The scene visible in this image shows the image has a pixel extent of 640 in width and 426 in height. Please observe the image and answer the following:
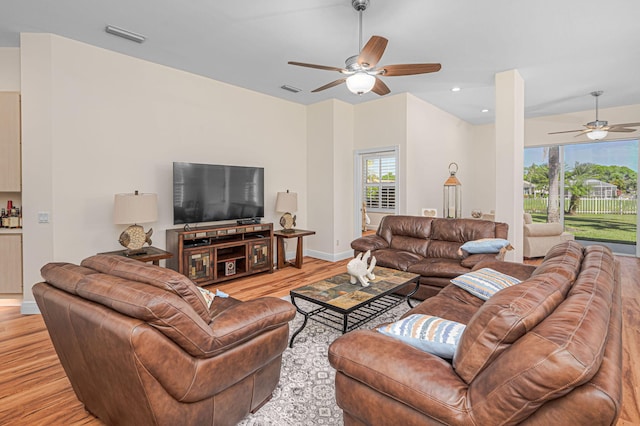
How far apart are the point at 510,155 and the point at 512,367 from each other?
4.12 m

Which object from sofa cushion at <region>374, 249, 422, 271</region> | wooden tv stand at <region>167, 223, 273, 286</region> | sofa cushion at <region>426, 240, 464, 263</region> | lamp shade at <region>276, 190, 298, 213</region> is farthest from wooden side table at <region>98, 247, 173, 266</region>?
sofa cushion at <region>426, 240, 464, 263</region>

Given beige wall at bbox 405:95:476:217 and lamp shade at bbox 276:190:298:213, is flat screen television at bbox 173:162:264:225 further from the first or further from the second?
beige wall at bbox 405:95:476:217

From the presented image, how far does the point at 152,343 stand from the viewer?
4.04 ft

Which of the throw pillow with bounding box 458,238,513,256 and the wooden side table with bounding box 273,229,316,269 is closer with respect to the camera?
the throw pillow with bounding box 458,238,513,256

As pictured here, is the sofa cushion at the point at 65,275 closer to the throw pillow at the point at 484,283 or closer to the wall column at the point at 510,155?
the throw pillow at the point at 484,283

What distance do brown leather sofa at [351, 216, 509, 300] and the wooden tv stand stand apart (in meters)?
1.51

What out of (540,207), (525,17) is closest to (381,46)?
(525,17)

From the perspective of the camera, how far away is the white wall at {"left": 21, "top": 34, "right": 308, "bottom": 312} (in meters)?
3.41

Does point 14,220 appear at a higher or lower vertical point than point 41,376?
higher

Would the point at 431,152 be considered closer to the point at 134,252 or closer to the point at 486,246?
the point at 486,246

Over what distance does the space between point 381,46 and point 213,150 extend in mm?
3156

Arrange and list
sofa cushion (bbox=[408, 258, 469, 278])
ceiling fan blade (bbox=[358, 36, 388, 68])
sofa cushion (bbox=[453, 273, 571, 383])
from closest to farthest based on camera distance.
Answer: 1. sofa cushion (bbox=[453, 273, 571, 383])
2. ceiling fan blade (bbox=[358, 36, 388, 68])
3. sofa cushion (bbox=[408, 258, 469, 278])

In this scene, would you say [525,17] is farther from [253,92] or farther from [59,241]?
[59,241]

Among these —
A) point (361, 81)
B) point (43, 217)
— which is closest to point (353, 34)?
point (361, 81)
